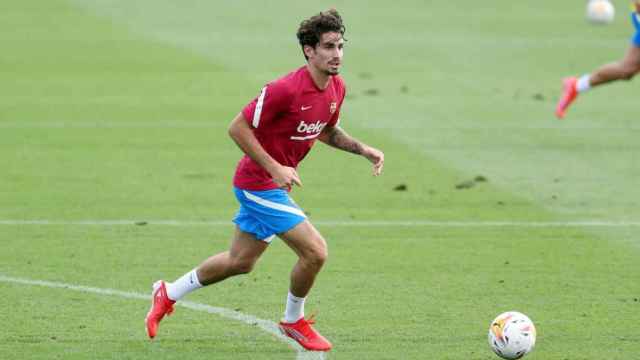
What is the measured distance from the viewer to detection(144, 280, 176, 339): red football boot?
9.69 metres

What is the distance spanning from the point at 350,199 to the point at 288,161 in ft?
18.4

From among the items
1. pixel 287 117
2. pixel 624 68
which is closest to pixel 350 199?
pixel 624 68

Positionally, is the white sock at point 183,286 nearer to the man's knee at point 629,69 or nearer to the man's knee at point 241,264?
the man's knee at point 241,264

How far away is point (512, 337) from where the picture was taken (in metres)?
9.11

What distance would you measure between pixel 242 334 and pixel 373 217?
15.1ft

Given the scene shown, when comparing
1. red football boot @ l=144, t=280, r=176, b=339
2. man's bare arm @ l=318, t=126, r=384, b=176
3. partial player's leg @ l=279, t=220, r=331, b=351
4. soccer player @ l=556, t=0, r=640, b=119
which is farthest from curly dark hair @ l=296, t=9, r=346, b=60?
soccer player @ l=556, t=0, r=640, b=119

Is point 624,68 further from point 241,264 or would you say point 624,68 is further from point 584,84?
point 241,264

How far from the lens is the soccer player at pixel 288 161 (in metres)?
Result: 9.28

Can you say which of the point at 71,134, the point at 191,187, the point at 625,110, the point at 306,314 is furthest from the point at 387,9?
the point at 306,314

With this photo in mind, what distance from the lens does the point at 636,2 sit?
694 inches

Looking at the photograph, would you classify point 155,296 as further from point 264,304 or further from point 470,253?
point 470,253

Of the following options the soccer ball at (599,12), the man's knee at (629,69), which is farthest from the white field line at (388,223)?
the soccer ball at (599,12)

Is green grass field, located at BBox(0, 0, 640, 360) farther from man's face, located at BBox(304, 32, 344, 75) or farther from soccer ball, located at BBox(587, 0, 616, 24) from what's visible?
soccer ball, located at BBox(587, 0, 616, 24)

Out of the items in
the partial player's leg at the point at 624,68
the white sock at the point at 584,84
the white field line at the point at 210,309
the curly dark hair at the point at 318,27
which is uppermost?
A: the curly dark hair at the point at 318,27
